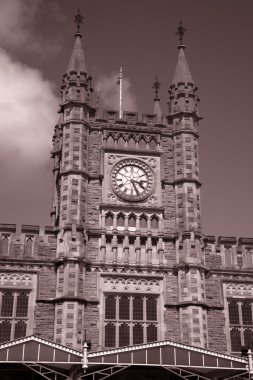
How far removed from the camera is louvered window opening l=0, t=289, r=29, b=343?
28.8 meters

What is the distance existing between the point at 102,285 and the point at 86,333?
8.53ft

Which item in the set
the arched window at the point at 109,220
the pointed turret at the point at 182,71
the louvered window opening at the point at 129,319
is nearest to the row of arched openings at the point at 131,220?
the arched window at the point at 109,220

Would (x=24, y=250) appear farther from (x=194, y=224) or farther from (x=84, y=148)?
(x=194, y=224)

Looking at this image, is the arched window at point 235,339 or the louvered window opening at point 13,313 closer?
the louvered window opening at point 13,313

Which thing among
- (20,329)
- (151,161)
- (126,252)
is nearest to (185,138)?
(151,161)

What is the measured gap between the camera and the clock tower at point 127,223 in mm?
29625

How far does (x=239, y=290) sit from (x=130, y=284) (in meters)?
5.63

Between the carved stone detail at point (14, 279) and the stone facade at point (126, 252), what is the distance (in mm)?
48

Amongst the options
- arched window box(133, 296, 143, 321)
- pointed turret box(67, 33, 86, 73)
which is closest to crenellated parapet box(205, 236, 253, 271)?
arched window box(133, 296, 143, 321)

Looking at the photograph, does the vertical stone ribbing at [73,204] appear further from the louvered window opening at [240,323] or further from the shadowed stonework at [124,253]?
the louvered window opening at [240,323]

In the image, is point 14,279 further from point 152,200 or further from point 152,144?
point 152,144

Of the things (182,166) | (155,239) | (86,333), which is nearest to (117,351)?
(86,333)

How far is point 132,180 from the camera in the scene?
33500mm

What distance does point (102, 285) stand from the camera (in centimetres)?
3036
